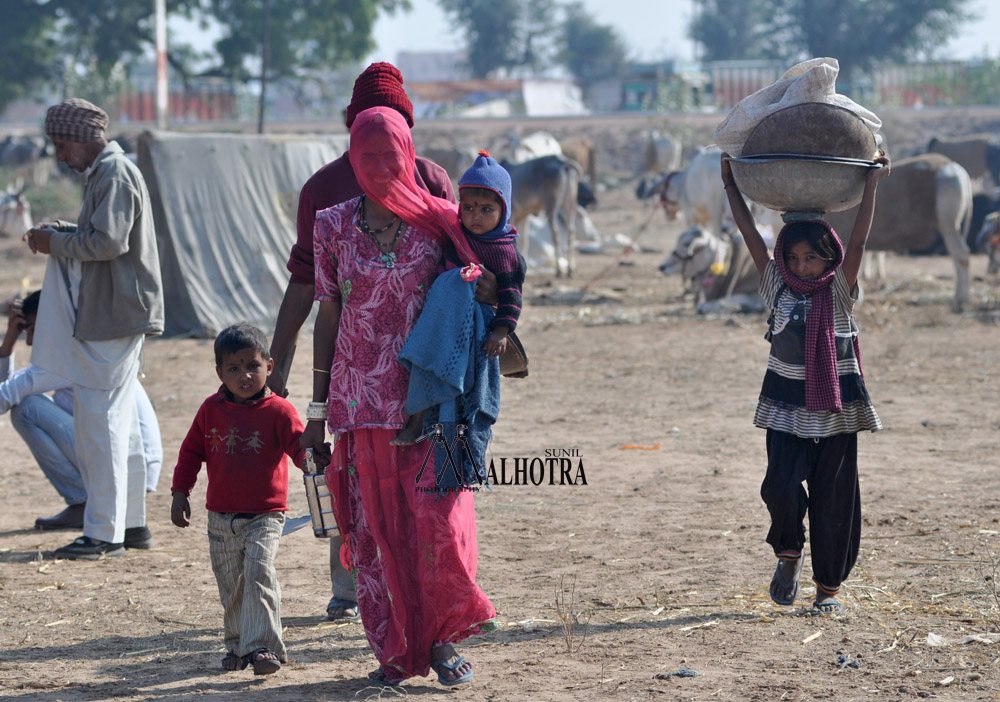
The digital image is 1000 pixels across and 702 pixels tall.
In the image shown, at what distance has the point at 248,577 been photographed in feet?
12.6

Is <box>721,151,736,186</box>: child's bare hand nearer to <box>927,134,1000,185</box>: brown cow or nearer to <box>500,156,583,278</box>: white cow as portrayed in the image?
<box>500,156,583,278</box>: white cow

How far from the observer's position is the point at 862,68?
5369cm

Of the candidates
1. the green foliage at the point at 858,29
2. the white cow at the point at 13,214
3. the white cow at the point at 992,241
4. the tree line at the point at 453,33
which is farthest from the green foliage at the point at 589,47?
the white cow at the point at 992,241

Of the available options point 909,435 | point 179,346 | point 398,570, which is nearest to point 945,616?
point 398,570

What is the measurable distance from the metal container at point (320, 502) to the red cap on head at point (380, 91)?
1.17 m

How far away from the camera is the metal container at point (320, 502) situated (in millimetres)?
3893

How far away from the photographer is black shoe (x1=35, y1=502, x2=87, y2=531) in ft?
19.2

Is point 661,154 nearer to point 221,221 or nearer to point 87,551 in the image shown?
point 221,221

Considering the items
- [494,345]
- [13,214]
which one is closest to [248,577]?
[494,345]

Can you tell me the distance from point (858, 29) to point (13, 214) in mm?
41102

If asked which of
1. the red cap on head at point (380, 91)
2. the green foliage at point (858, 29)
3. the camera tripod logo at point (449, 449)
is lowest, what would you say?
the camera tripod logo at point (449, 449)

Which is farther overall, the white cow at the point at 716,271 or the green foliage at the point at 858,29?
the green foliage at the point at 858,29

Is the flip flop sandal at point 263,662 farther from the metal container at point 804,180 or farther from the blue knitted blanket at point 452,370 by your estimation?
the metal container at point 804,180

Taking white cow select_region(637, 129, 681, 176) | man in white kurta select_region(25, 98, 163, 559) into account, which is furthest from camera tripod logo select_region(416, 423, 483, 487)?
white cow select_region(637, 129, 681, 176)
